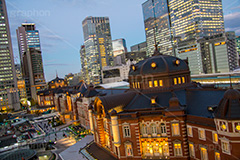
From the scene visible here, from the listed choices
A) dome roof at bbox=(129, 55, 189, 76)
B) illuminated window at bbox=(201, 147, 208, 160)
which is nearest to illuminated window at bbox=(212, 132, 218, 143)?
illuminated window at bbox=(201, 147, 208, 160)

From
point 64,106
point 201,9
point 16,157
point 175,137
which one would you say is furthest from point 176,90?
point 201,9

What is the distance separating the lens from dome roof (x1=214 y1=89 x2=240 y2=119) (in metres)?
23.1

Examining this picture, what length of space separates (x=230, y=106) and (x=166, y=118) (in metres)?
9.80

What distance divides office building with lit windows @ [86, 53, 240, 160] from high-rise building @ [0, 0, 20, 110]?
11208cm

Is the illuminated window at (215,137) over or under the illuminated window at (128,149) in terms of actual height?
over

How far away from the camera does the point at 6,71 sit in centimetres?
13550

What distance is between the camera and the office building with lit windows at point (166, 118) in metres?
24.2

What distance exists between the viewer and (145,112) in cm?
3278

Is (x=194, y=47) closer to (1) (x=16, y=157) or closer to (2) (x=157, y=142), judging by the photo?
(2) (x=157, y=142)

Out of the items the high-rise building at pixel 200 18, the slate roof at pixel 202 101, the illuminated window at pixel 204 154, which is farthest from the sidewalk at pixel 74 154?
the high-rise building at pixel 200 18

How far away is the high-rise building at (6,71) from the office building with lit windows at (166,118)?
112 meters

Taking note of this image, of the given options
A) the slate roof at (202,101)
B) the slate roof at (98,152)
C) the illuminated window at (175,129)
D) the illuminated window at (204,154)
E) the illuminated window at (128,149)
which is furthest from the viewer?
the slate roof at (98,152)

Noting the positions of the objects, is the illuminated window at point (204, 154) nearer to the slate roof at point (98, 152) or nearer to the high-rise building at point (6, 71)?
the slate roof at point (98, 152)

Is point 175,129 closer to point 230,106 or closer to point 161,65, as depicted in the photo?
point 230,106
